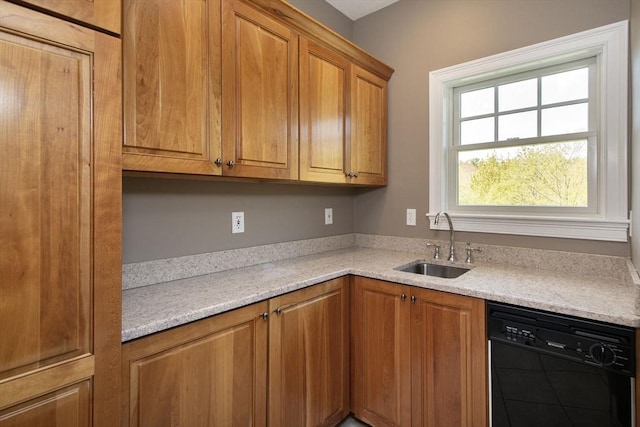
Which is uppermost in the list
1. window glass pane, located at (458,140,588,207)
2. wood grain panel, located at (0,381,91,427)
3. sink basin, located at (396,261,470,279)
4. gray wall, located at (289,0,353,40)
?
gray wall, located at (289,0,353,40)

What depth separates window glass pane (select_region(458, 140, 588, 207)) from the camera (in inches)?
71.9

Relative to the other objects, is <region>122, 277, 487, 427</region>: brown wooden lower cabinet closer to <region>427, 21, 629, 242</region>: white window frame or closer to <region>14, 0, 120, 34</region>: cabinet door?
<region>427, 21, 629, 242</region>: white window frame

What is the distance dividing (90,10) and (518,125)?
2206mm

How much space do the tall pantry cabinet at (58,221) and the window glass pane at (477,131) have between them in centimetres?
210

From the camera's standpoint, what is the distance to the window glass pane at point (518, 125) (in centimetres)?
196

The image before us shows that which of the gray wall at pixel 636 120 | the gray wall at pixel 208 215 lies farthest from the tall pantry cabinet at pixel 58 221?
the gray wall at pixel 636 120

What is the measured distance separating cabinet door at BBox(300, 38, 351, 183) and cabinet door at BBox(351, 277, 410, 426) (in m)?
0.70

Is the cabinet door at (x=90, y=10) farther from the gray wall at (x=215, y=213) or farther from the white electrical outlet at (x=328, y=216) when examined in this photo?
the white electrical outlet at (x=328, y=216)

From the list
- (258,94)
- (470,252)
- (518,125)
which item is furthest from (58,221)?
(518,125)

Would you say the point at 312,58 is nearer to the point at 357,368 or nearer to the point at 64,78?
the point at 64,78

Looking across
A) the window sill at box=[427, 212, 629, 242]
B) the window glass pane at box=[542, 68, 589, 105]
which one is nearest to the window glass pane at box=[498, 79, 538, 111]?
the window glass pane at box=[542, 68, 589, 105]

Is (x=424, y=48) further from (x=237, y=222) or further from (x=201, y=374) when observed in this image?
Result: (x=201, y=374)

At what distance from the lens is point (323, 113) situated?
1938mm

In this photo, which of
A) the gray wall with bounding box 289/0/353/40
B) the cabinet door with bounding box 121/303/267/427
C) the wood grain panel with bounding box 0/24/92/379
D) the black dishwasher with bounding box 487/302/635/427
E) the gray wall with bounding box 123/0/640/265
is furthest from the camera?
the gray wall with bounding box 289/0/353/40
